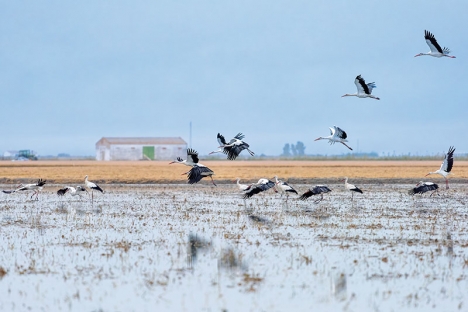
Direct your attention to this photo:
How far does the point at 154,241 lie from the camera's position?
44.0ft

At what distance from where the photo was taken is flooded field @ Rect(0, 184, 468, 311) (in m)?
8.79

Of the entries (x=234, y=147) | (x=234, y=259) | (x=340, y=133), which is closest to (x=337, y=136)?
(x=340, y=133)

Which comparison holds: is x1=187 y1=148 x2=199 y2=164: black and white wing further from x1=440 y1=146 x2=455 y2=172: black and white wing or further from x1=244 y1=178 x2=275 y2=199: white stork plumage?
x1=440 y1=146 x2=455 y2=172: black and white wing

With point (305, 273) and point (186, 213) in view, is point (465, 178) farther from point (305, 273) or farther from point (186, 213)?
point (305, 273)

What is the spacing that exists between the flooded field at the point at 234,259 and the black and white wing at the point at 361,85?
3.63 m

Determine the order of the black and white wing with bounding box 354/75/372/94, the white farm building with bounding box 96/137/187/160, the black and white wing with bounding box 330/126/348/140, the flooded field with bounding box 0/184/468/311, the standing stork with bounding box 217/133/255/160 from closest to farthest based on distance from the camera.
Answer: the flooded field with bounding box 0/184/468/311, the black and white wing with bounding box 354/75/372/94, the standing stork with bounding box 217/133/255/160, the black and white wing with bounding box 330/126/348/140, the white farm building with bounding box 96/137/187/160

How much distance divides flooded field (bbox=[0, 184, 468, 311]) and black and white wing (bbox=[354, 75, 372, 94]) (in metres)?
3.63

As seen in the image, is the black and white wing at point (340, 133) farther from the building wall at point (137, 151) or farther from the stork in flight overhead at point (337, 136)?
the building wall at point (137, 151)

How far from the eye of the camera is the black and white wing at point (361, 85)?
1930 cm

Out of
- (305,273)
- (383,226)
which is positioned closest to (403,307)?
(305,273)

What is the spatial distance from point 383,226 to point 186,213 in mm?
5769

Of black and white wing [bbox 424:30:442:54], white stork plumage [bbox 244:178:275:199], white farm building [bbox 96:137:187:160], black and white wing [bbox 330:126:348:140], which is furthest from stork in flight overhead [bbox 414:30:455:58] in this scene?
white farm building [bbox 96:137:187:160]

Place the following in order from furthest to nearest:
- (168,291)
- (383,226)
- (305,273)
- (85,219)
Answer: (85,219)
(383,226)
(305,273)
(168,291)

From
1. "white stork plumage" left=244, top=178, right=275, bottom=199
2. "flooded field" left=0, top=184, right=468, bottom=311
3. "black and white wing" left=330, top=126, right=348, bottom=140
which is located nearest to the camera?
"flooded field" left=0, top=184, right=468, bottom=311
